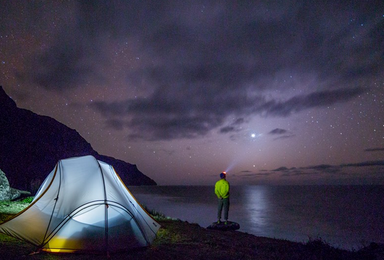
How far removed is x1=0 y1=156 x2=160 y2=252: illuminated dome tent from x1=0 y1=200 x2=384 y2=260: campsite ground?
28 centimetres

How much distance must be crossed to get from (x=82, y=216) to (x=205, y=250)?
3778 millimetres

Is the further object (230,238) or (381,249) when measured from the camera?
(230,238)

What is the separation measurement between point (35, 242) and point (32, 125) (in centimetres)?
8633

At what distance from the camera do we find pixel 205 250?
754 cm

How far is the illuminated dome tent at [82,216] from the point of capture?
6.62m

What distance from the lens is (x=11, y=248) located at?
6320 mm

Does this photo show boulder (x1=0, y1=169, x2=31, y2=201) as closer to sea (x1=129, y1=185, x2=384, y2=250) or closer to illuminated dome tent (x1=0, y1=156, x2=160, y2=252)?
illuminated dome tent (x1=0, y1=156, x2=160, y2=252)

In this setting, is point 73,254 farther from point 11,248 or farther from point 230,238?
point 230,238

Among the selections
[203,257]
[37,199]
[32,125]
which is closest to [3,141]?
[32,125]

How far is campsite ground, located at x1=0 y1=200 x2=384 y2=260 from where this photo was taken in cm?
631

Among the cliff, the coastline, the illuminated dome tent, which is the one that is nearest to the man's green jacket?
the coastline

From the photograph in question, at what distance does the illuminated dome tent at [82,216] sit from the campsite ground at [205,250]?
276 mm

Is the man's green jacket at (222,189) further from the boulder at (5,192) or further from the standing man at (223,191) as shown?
the boulder at (5,192)

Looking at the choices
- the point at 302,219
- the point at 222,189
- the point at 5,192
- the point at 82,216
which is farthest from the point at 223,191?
the point at 302,219
